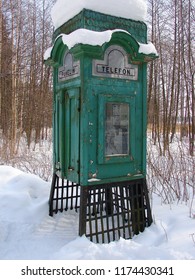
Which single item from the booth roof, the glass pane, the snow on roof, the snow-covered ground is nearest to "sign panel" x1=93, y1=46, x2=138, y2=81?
the booth roof

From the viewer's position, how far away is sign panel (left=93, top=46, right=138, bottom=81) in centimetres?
319

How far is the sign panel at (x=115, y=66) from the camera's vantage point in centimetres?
319

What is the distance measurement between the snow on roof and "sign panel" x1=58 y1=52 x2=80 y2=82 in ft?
1.78

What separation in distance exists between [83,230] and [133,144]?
1282mm

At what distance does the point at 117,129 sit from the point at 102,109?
1.25 feet

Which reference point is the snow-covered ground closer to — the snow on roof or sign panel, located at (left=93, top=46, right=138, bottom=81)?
sign panel, located at (left=93, top=46, right=138, bottom=81)

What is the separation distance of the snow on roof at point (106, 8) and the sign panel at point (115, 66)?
49 cm

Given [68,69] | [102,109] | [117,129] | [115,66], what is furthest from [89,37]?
[117,129]

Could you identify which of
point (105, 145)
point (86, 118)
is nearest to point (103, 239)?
point (105, 145)

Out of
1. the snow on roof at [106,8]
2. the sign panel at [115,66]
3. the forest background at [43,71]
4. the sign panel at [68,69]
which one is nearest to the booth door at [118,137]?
the sign panel at [115,66]

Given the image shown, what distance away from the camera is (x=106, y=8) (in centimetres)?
327

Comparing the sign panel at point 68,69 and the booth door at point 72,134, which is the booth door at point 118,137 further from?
the sign panel at point 68,69

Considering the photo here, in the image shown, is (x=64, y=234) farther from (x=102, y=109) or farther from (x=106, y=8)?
(x=106, y=8)

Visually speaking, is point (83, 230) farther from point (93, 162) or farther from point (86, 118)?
point (86, 118)
